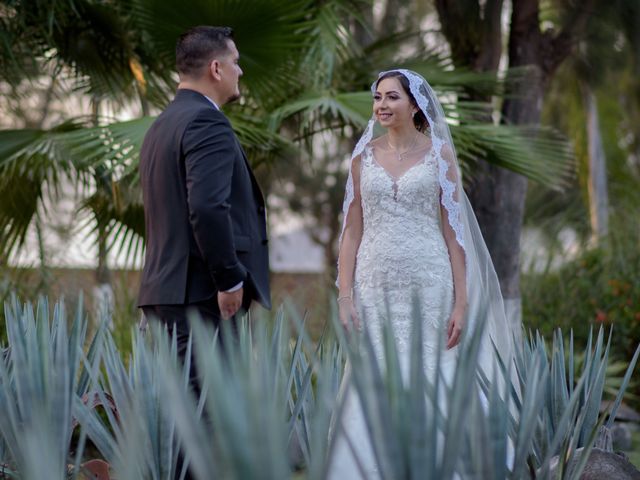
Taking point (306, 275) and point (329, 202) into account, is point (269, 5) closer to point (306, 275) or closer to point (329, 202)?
point (306, 275)

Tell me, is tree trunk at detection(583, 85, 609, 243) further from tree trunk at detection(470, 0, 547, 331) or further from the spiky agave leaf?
the spiky agave leaf

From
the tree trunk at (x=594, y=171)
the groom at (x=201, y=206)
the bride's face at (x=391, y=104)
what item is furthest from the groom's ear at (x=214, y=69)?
the tree trunk at (x=594, y=171)

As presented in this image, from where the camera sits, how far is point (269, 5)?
663cm

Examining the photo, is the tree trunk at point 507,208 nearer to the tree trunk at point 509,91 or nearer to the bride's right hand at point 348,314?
the tree trunk at point 509,91

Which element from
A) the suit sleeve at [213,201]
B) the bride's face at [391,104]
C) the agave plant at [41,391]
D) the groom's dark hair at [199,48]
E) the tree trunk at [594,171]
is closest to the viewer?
the agave plant at [41,391]

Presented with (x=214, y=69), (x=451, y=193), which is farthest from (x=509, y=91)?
(x=214, y=69)

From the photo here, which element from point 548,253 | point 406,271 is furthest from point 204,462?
point 548,253

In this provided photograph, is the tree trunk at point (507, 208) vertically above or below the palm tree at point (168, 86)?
below

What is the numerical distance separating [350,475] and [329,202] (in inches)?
777

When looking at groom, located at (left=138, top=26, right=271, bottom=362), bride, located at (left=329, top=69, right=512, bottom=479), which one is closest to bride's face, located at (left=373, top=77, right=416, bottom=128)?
bride, located at (left=329, top=69, right=512, bottom=479)

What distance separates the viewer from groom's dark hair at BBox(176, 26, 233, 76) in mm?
4207

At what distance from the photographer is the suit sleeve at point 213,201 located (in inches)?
152

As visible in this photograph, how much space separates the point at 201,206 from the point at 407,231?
1172 millimetres

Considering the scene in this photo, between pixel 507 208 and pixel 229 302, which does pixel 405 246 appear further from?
pixel 507 208
